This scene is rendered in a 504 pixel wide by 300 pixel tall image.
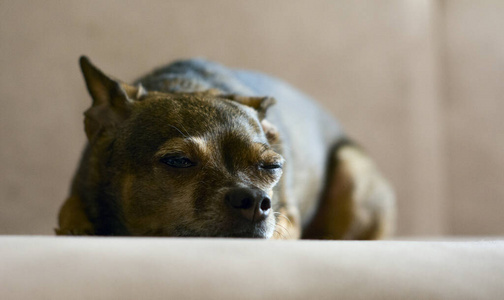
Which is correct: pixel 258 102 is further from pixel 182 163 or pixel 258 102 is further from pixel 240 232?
pixel 240 232

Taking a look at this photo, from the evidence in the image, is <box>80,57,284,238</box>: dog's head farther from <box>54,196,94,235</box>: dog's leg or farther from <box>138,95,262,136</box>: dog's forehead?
<box>54,196,94,235</box>: dog's leg

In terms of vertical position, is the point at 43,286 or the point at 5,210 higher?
the point at 43,286

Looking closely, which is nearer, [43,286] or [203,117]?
[43,286]

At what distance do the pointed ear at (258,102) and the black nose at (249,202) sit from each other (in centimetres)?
53

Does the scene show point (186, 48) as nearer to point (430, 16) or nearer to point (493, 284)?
point (430, 16)

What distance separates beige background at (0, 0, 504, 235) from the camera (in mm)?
2252

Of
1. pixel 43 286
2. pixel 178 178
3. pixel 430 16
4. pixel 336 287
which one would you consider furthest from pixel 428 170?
pixel 43 286

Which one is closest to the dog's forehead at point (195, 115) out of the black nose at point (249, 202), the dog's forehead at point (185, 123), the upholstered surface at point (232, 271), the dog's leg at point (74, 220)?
the dog's forehead at point (185, 123)

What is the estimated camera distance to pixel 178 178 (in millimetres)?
1360

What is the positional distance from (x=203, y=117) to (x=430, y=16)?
2.15 meters

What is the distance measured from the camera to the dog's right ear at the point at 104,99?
1.56 metres

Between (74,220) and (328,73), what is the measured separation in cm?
175

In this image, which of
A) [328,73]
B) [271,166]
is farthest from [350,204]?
[271,166]

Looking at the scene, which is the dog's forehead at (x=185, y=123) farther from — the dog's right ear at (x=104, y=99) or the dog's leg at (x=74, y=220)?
the dog's leg at (x=74, y=220)
